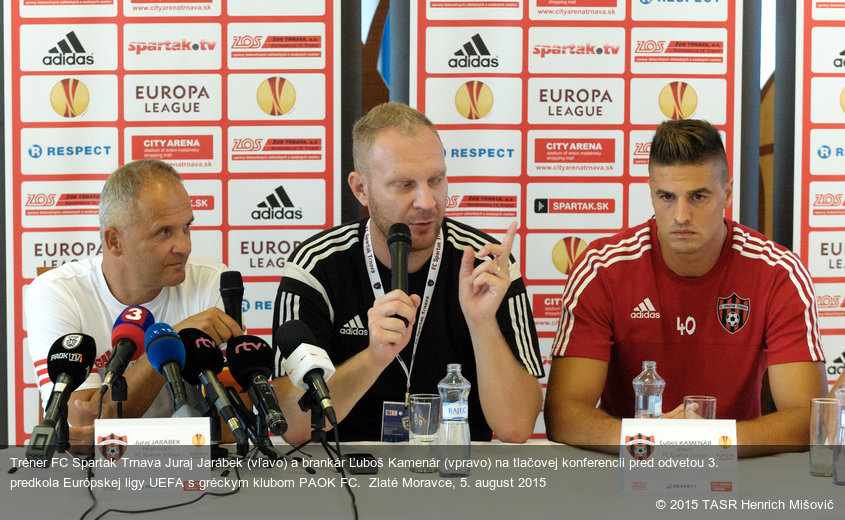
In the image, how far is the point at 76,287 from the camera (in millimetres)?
2262

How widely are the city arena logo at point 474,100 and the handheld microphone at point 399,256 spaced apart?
1.52 m

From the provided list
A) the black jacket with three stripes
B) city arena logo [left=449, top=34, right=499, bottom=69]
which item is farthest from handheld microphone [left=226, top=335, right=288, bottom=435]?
city arena logo [left=449, top=34, right=499, bottom=69]

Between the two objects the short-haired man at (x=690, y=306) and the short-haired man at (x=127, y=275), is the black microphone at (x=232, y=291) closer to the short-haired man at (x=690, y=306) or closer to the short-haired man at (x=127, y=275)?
the short-haired man at (x=127, y=275)

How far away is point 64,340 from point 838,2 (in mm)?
3178

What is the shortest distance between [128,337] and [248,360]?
231mm

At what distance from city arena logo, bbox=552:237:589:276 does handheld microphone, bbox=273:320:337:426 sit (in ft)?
6.06

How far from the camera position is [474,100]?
3.15 meters

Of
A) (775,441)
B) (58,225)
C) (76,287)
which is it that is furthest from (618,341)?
(58,225)

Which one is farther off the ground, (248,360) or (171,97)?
(171,97)

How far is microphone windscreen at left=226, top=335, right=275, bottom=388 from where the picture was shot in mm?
1477

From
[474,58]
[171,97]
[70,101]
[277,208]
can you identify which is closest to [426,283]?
[277,208]

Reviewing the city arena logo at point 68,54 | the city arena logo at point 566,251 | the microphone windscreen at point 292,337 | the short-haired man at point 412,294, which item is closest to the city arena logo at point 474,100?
the city arena logo at point 566,251

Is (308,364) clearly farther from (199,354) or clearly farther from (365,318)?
(365,318)

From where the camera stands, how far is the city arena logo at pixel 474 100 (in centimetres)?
315
